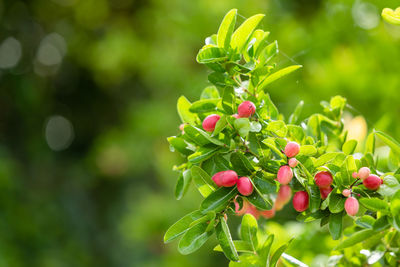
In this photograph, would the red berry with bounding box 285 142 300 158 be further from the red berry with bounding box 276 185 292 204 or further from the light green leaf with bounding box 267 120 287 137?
the red berry with bounding box 276 185 292 204

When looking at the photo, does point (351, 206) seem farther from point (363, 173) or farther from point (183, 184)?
point (183, 184)

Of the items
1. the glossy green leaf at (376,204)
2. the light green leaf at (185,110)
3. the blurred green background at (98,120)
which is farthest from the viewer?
the blurred green background at (98,120)

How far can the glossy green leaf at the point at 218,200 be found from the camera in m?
0.43

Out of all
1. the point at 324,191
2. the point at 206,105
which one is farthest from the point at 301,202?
the point at 206,105

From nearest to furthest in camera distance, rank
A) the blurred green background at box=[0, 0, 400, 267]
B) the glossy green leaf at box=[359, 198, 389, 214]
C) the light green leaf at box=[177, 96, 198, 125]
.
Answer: the glossy green leaf at box=[359, 198, 389, 214]
the light green leaf at box=[177, 96, 198, 125]
the blurred green background at box=[0, 0, 400, 267]

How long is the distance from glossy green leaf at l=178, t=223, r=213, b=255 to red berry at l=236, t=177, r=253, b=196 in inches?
1.8

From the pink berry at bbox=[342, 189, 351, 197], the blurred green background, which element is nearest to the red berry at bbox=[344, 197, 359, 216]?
the pink berry at bbox=[342, 189, 351, 197]

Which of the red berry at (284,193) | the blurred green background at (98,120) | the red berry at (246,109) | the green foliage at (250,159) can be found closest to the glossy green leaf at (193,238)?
the green foliage at (250,159)

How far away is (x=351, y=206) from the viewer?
409 mm

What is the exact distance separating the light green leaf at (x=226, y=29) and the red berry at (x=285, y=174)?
0.12 metres

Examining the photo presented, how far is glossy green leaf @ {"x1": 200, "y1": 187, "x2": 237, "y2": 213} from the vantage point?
0.43 metres

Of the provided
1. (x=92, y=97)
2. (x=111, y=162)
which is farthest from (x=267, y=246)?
(x=92, y=97)

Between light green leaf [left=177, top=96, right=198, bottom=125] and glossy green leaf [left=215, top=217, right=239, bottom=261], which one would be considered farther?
light green leaf [left=177, top=96, right=198, bottom=125]

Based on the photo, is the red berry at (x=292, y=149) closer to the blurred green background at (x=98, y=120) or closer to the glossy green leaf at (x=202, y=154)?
the glossy green leaf at (x=202, y=154)
